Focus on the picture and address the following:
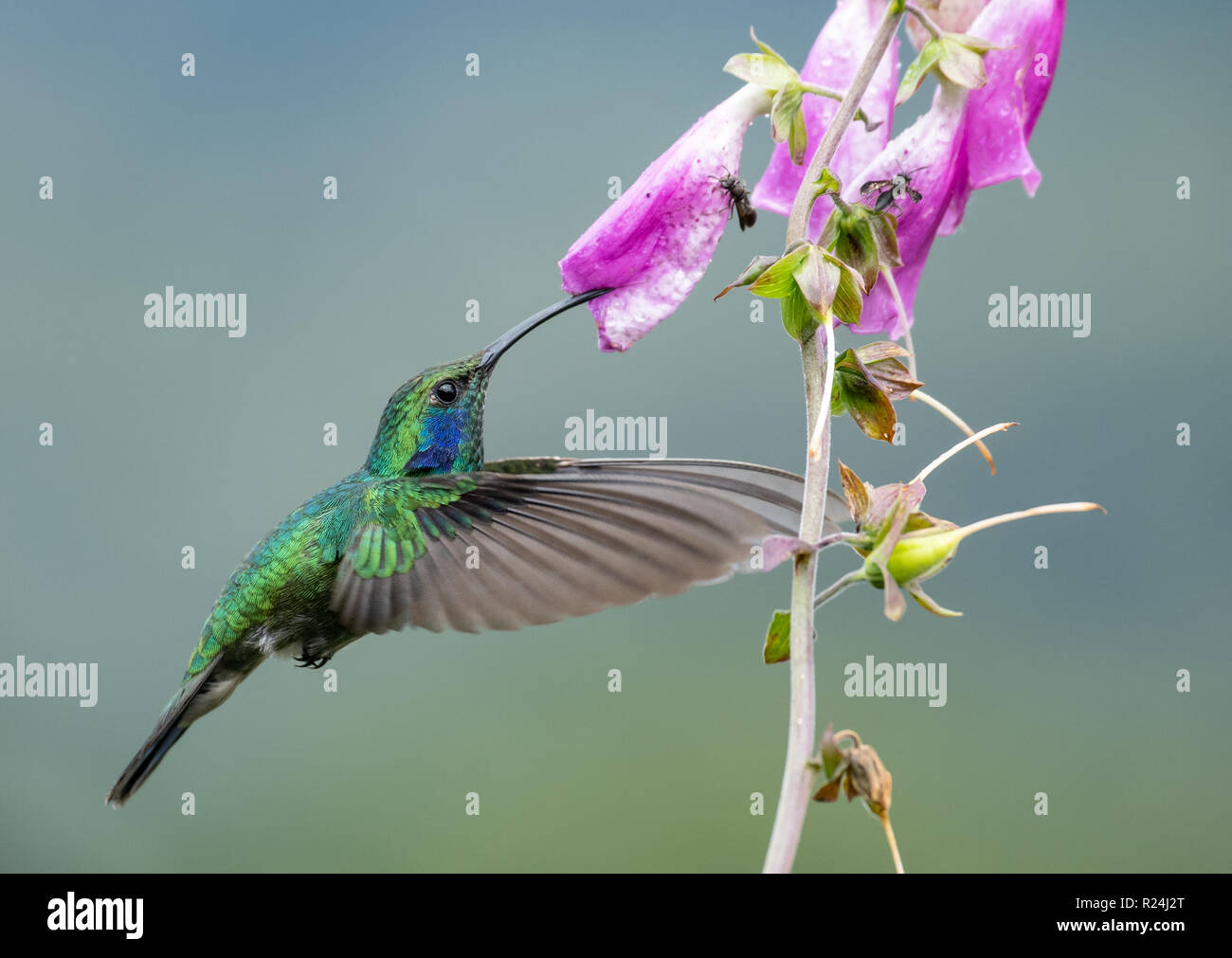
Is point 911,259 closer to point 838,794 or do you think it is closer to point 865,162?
point 865,162

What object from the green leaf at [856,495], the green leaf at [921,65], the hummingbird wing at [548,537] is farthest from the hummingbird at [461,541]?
the green leaf at [921,65]

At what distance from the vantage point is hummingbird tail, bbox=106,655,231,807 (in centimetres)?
110

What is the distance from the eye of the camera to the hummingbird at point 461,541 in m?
0.80

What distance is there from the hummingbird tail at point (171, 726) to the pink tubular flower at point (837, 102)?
0.68 metres

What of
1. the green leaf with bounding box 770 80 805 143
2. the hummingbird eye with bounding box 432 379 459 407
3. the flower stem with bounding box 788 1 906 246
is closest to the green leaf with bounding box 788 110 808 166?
the green leaf with bounding box 770 80 805 143

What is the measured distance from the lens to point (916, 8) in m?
0.68

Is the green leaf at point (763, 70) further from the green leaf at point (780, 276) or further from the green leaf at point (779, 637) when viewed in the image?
the green leaf at point (779, 637)

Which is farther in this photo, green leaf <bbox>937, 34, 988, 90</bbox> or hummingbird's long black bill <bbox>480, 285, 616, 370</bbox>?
hummingbird's long black bill <bbox>480, 285, 616, 370</bbox>

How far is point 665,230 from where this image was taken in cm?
76

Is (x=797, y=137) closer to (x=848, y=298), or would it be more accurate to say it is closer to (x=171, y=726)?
(x=848, y=298)

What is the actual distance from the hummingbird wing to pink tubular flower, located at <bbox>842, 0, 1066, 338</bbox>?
0.17 m

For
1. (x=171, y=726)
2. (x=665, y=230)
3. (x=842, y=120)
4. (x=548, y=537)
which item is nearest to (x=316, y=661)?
(x=171, y=726)

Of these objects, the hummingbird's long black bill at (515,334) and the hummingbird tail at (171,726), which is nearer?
the hummingbird's long black bill at (515,334)

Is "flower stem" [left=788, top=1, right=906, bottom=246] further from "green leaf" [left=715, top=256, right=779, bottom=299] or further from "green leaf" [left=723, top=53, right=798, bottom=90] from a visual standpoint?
"green leaf" [left=723, top=53, right=798, bottom=90]
